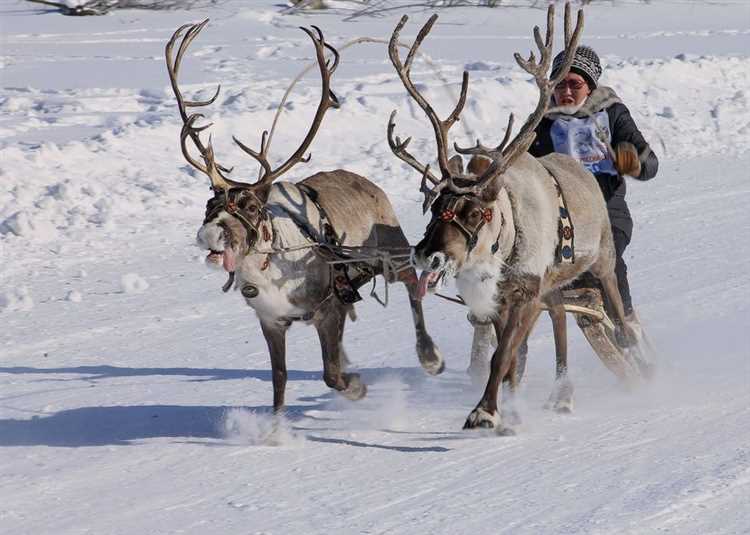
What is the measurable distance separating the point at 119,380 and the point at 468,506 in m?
2.98

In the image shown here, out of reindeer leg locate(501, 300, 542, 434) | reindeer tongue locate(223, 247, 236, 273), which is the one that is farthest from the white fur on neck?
reindeer tongue locate(223, 247, 236, 273)

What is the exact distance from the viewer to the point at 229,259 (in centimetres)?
609

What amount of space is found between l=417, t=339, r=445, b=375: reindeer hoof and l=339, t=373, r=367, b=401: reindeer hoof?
18.1 inches

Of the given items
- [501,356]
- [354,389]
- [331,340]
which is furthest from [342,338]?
[501,356]

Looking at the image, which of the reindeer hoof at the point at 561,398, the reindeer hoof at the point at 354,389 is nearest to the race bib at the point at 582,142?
the reindeer hoof at the point at 561,398

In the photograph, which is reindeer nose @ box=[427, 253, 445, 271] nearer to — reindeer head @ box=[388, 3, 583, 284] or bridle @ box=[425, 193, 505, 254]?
reindeer head @ box=[388, 3, 583, 284]

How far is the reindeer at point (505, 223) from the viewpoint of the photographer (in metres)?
5.97

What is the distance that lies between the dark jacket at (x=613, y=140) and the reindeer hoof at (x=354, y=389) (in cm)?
176

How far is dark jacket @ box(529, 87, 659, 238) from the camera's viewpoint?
24.0 feet

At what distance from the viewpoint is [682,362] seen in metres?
8.18

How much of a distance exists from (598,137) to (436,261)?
1992 millimetres

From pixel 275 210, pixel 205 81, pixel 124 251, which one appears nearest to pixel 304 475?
pixel 275 210

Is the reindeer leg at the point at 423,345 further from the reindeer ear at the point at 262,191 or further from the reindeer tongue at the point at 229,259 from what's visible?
the reindeer tongue at the point at 229,259

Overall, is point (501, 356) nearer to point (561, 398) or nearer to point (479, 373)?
point (561, 398)
